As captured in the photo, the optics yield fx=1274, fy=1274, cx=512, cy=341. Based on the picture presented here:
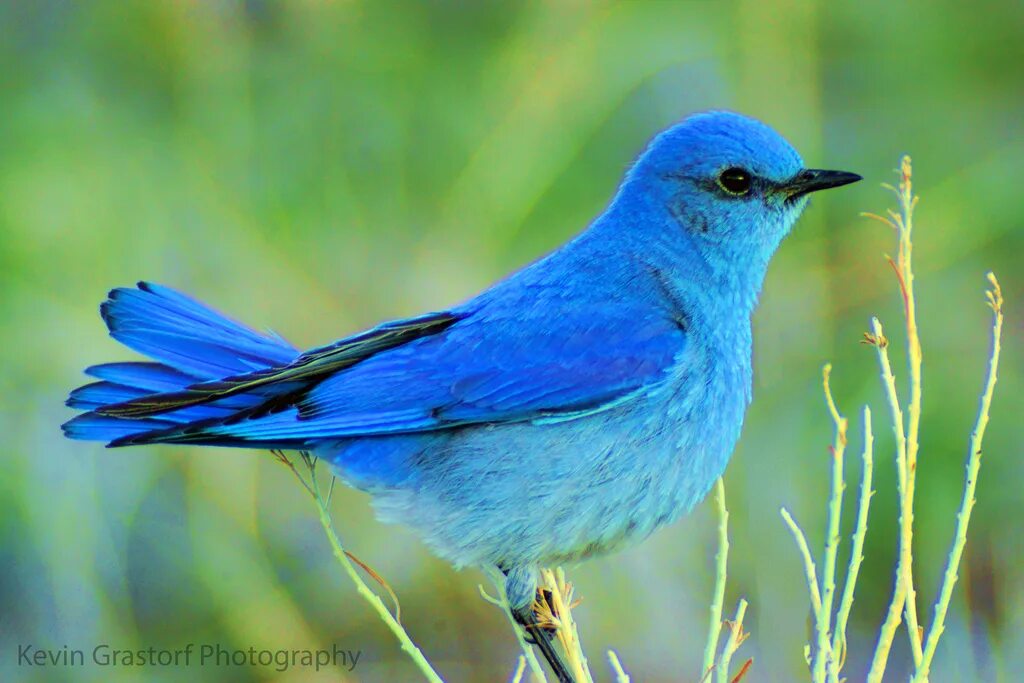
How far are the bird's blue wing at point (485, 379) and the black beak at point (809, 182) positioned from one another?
382 mm

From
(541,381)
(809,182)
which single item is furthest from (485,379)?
(809,182)

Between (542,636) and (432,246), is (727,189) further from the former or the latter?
(432,246)

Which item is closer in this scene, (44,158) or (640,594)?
(640,594)

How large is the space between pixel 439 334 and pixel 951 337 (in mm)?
2106

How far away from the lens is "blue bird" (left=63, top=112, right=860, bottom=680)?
2320 mm

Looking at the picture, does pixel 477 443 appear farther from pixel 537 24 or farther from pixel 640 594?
pixel 537 24

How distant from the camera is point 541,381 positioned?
246cm

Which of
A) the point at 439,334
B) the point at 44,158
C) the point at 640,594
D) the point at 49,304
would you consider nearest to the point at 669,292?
the point at 439,334

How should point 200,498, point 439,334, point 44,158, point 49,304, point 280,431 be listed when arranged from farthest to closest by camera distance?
point 44,158, point 49,304, point 200,498, point 439,334, point 280,431

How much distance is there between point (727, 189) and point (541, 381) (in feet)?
1.96

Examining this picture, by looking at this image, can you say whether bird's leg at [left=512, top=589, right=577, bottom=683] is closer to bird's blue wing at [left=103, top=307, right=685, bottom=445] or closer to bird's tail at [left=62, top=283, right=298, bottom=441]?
bird's blue wing at [left=103, top=307, right=685, bottom=445]

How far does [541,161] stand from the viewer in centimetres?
406

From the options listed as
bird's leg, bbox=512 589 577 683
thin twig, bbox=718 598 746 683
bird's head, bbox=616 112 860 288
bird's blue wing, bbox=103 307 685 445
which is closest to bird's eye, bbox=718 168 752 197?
bird's head, bbox=616 112 860 288

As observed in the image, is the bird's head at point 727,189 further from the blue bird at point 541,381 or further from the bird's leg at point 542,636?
the bird's leg at point 542,636
